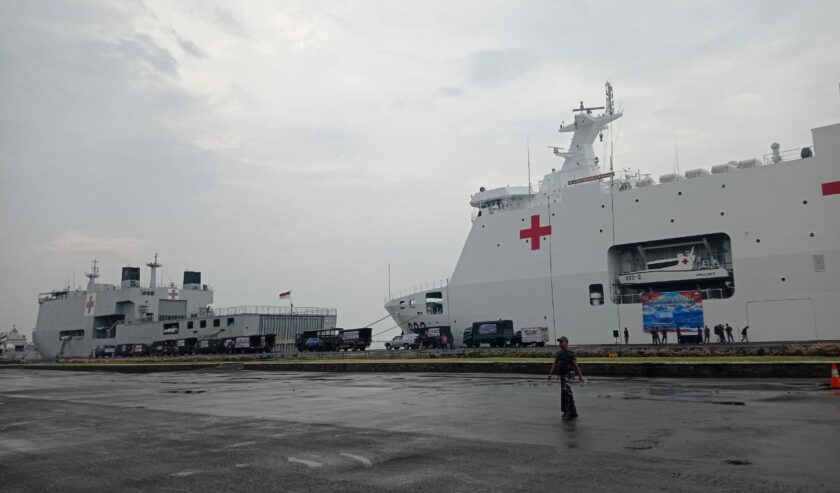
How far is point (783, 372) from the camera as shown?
14.8m

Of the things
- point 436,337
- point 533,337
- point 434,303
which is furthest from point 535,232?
point 436,337

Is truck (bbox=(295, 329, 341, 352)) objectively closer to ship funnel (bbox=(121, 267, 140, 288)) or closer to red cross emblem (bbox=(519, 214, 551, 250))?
red cross emblem (bbox=(519, 214, 551, 250))

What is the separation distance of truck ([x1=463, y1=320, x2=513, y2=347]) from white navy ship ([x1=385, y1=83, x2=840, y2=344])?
46.7 inches

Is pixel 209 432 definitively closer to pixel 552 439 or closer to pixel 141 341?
pixel 552 439

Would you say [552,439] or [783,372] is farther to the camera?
[783,372]

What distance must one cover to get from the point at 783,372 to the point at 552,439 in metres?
10.5

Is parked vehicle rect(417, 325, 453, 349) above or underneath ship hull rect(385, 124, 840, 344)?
underneath

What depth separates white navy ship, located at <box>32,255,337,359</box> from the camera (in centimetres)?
5575

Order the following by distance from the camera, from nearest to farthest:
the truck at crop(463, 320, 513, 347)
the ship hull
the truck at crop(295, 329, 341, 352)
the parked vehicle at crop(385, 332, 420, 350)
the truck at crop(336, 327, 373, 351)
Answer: the ship hull
the truck at crop(463, 320, 513, 347)
the parked vehicle at crop(385, 332, 420, 350)
the truck at crop(336, 327, 373, 351)
the truck at crop(295, 329, 341, 352)

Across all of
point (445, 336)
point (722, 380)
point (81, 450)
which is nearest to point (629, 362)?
point (722, 380)

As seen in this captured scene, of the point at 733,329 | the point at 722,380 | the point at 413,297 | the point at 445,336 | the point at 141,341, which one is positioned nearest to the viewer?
the point at 722,380

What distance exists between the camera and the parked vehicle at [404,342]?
41500 mm

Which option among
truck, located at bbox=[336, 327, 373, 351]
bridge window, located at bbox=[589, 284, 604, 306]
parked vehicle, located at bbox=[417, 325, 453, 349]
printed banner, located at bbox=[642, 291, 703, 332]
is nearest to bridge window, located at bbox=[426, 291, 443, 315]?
parked vehicle, located at bbox=[417, 325, 453, 349]

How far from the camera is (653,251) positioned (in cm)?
3428
